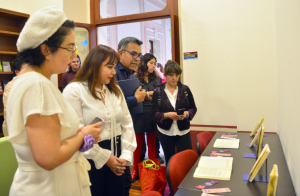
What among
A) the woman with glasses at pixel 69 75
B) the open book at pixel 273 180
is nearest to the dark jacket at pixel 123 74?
the open book at pixel 273 180

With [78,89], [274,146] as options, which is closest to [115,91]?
[78,89]

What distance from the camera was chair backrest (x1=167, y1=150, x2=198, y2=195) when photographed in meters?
1.55

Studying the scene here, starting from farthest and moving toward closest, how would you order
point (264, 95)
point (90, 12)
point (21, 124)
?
point (90, 12) < point (264, 95) < point (21, 124)

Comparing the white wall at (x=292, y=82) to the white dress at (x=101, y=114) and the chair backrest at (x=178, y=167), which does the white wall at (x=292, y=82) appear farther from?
the white dress at (x=101, y=114)

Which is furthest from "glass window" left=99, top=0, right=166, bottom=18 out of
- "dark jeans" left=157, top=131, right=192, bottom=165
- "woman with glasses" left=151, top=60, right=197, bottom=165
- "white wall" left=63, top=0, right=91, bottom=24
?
"dark jeans" left=157, top=131, right=192, bottom=165

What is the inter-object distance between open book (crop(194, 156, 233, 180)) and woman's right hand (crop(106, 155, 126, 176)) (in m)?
0.48

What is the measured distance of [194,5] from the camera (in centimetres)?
353

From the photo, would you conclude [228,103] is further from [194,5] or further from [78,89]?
[78,89]

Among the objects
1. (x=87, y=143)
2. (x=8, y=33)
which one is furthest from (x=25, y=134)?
(x=8, y=33)

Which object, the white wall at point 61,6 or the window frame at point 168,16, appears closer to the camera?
the window frame at point 168,16

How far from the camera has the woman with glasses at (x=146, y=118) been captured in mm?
3082

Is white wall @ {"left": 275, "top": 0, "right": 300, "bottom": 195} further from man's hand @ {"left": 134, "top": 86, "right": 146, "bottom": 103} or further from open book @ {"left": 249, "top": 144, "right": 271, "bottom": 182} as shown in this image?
man's hand @ {"left": 134, "top": 86, "right": 146, "bottom": 103}

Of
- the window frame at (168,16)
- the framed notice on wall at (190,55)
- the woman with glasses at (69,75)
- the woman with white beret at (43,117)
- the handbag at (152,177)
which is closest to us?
the woman with white beret at (43,117)

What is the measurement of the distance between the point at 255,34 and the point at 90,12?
10.4 feet
